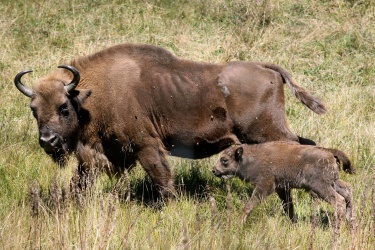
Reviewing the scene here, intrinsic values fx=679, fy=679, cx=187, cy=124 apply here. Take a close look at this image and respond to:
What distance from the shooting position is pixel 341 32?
12828 millimetres

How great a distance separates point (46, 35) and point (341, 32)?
562 cm

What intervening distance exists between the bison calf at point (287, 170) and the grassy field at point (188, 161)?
147 millimetres

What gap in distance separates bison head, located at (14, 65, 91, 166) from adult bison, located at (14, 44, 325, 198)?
1cm

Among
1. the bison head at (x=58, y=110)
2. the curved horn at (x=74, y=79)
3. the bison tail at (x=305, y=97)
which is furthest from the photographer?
the bison tail at (x=305, y=97)

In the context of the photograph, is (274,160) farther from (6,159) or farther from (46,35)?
(46,35)

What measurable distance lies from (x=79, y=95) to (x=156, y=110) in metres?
0.87

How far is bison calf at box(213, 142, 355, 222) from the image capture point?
22.0 feet

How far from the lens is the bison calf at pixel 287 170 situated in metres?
6.69

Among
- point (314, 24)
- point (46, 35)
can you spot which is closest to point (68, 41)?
point (46, 35)

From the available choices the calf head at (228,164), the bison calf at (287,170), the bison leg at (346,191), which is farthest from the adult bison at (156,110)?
the bison leg at (346,191)

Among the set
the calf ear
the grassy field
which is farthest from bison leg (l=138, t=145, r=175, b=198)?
the calf ear

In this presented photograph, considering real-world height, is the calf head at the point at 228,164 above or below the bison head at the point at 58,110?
below

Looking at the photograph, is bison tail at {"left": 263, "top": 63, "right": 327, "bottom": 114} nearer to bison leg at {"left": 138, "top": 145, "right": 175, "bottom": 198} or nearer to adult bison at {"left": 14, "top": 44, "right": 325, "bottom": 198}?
adult bison at {"left": 14, "top": 44, "right": 325, "bottom": 198}

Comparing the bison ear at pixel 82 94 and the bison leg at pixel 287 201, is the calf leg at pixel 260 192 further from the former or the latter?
the bison ear at pixel 82 94
